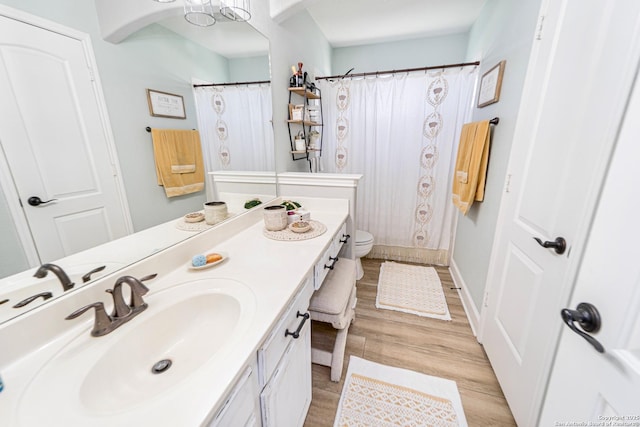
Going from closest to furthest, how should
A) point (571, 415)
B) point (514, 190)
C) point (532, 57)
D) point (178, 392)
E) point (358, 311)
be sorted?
point (178, 392) → point (571, 415) → point (532, 57) → point (514, 190) → point (358, 311)

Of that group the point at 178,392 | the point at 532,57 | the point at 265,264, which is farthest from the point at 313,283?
the point at 532,57

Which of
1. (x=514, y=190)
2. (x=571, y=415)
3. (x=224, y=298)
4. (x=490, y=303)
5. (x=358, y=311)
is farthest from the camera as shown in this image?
(x=358, y=311)

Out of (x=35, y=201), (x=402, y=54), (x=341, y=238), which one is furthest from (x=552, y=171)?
(x=402, y=54)

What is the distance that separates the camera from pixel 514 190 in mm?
1320

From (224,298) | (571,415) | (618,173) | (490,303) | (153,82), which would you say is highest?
(153,82)

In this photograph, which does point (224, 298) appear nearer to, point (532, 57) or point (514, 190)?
point (514, 190)

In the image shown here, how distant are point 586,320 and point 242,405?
33.8 inches

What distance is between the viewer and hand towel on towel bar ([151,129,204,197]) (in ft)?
3.14

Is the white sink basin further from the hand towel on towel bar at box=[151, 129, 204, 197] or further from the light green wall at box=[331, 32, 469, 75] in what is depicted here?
the light green wall at box=[331, 32, 469, 75]

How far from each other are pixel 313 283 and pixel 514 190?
118cm

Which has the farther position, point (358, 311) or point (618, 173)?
point (358, 311)

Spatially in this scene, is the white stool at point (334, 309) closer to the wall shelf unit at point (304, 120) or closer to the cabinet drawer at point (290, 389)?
the cabinet drawer at point (290, 389)

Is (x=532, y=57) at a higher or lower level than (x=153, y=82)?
higher

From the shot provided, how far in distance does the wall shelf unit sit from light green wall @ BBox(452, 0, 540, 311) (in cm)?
140
